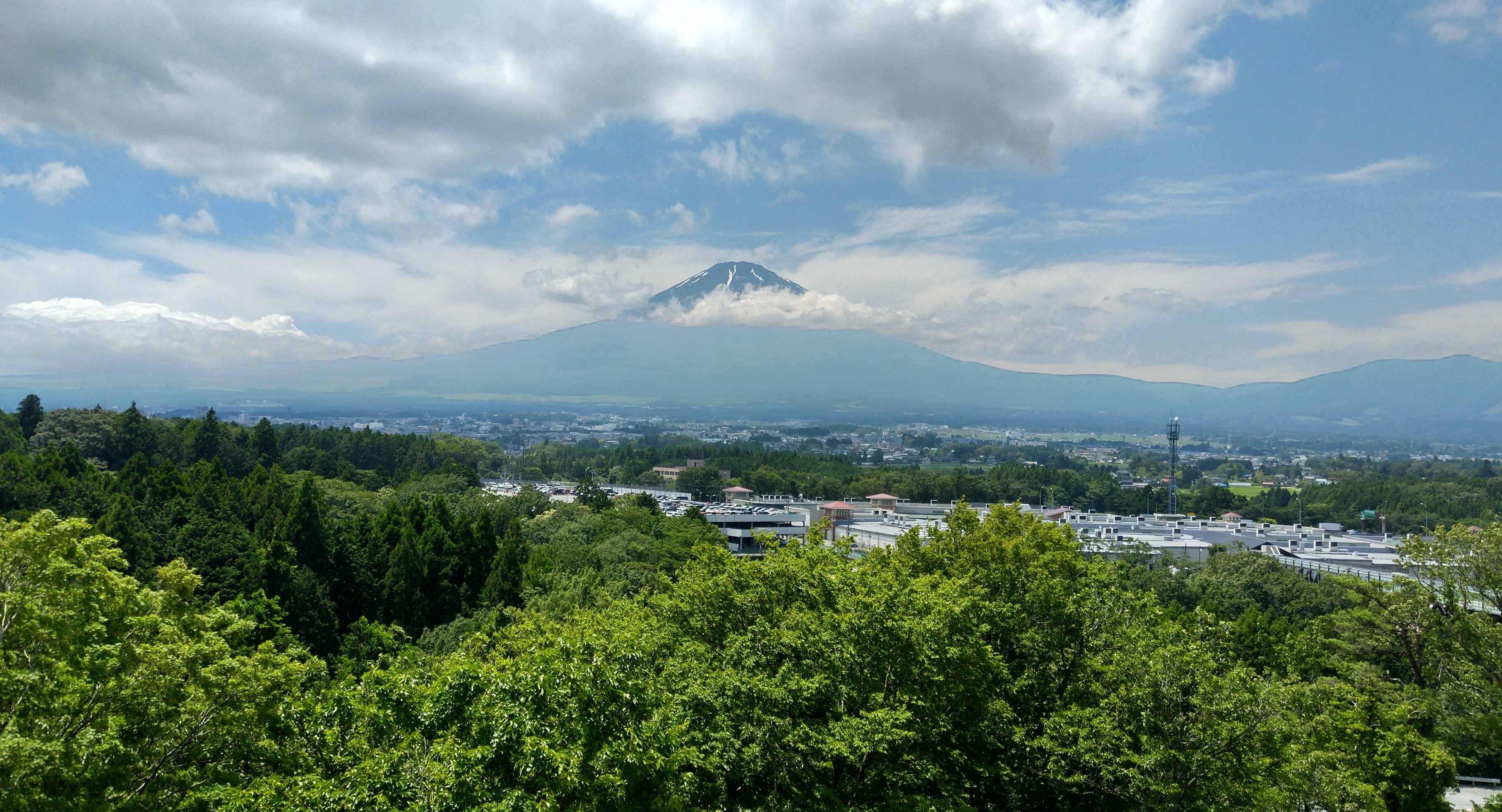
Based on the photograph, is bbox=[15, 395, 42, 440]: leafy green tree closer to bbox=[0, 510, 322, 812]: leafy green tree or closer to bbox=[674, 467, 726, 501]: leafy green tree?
bbox=[674, 467, 726, 501]: leafy green tree

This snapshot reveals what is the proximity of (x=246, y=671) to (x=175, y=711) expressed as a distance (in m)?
0.87

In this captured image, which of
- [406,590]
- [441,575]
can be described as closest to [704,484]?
[441,575]

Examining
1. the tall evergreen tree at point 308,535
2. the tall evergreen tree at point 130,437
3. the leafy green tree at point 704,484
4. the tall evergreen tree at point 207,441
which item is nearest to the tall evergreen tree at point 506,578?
the tall evergreen tree at point 308,535

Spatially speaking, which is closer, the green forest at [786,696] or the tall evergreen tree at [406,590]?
the green forest at [786,696]

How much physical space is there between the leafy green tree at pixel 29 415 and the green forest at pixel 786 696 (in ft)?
176

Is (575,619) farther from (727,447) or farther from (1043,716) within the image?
(727,447)

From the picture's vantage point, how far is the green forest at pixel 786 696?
797cm

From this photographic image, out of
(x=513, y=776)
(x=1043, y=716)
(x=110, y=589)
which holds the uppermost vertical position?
(x=110, y=589)

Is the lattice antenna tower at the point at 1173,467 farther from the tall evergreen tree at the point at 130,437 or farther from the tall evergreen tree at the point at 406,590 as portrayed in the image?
the tall evergreen tree at the point at 130,437

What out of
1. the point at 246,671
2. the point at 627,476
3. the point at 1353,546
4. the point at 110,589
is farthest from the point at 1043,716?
the point at 627,476

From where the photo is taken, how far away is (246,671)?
9.30 meters

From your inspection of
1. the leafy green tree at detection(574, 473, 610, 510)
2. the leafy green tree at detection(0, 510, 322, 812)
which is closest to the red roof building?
the leafy green tree at detection(574, 473, 610, 510)

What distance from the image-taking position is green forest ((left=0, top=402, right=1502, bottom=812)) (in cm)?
797

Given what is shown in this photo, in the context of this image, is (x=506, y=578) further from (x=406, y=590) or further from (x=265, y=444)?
(x=265, y=444)
